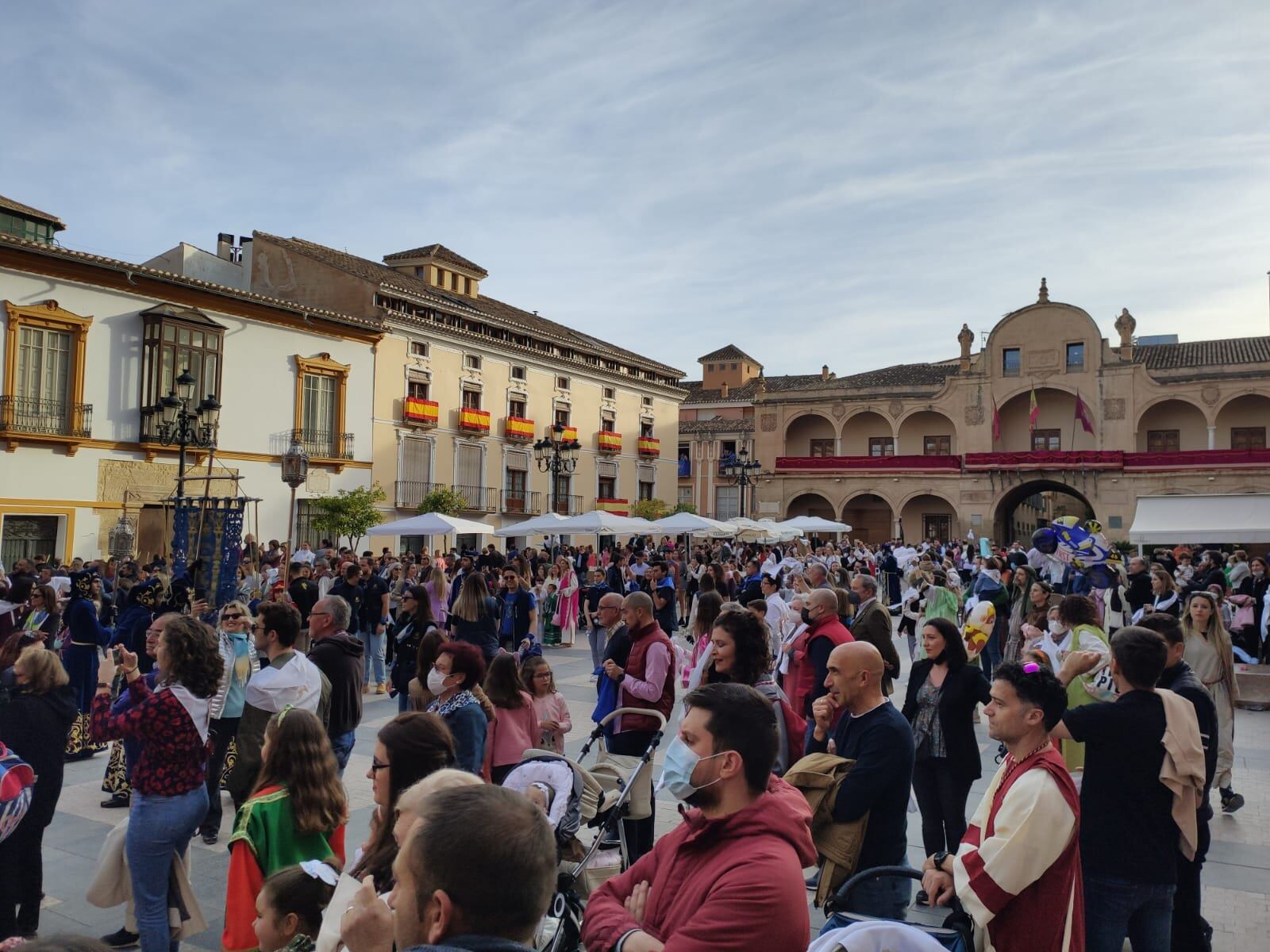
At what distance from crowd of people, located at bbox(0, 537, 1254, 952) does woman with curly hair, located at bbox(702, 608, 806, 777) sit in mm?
16

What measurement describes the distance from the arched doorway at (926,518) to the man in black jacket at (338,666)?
Result: 38536 millimetres

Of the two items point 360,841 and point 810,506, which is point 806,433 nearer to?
point 810,506

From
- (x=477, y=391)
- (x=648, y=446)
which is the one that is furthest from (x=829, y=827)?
(x=648, y=446)

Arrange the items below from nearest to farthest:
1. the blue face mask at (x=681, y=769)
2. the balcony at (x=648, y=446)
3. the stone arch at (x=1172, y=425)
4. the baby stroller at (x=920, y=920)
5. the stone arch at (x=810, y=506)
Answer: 1. the baby stroller at (x=920, y=920)
2. the blue face mask at (x=681, y=769)
3. the stone arch at (x=1172, y=425)
4. the balcony at (x=648, y=446)
5. the stone arch at (x=810, y=506)

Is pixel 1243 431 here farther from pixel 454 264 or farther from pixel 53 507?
pixel 53 507

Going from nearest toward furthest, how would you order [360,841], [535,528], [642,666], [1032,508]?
[642,666]
[360,841]
[535,528]
[1032,508]

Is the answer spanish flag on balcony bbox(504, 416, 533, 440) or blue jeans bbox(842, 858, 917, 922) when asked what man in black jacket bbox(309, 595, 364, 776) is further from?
spanish flag on balcony bbox(504, 416, 533, 440)

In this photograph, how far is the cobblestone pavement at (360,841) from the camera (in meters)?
4.59

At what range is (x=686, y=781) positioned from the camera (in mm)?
2451

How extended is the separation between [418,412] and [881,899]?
2921 cm

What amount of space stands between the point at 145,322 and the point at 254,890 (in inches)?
946

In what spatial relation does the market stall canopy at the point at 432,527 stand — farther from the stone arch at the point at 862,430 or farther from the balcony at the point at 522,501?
the stone arch at the point at 862,430

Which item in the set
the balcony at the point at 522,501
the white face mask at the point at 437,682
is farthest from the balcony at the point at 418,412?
the white face mask at the point at 437,682

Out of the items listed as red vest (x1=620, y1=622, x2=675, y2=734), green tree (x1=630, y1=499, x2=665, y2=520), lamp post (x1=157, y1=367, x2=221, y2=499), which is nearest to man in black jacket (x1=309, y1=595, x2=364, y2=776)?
red vest (x1=620, y1=622, x2=675, y2=734)
